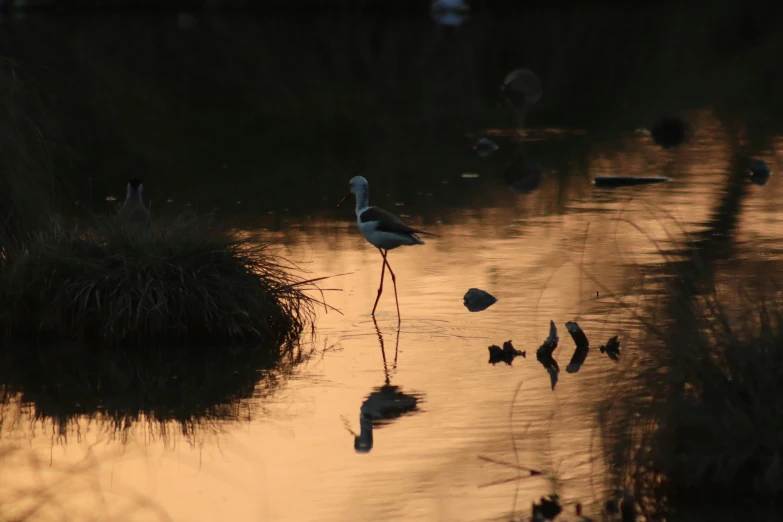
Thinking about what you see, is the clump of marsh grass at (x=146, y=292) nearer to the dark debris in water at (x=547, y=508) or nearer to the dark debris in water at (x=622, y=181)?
the dark debris in water at (x=547, y=508)

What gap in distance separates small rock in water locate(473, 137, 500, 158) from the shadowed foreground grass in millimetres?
16013

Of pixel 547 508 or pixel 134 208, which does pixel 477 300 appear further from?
pixel 547 508

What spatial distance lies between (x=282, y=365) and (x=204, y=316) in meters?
0.76

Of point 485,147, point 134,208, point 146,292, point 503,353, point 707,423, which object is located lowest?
point 707,423

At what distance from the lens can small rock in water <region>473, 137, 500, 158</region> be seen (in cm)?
2379

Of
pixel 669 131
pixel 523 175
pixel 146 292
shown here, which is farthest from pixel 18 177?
pixel 669 131

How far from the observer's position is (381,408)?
376 inches

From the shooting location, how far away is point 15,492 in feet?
25.8

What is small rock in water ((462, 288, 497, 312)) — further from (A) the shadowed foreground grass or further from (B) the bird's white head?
(A) the shadowed foreground grass

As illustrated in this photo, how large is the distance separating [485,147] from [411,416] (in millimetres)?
15087

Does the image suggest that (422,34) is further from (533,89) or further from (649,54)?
(533,89)

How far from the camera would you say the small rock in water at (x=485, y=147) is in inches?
936

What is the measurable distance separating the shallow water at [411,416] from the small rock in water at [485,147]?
7.50 meters

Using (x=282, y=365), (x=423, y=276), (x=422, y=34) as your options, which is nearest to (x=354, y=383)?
(x=282, y=365)
